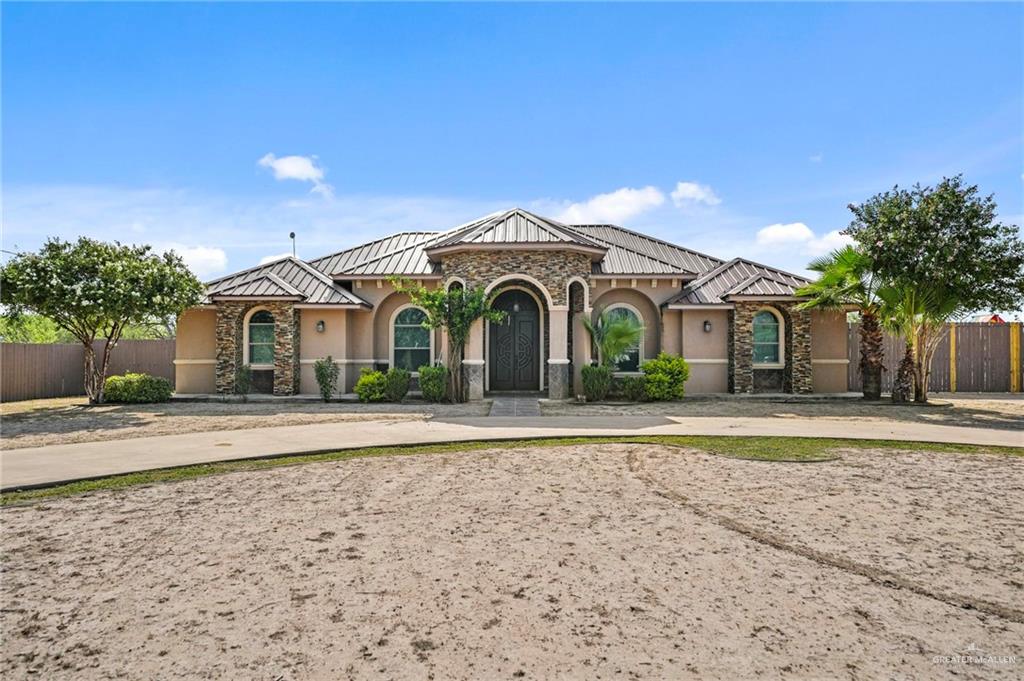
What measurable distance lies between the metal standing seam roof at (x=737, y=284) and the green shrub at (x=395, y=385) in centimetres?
825

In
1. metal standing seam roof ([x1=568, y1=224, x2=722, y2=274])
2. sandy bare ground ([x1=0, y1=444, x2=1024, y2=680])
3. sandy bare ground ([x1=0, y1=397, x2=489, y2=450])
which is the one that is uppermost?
metal standing seam roof ([x1=568, y1=224, x2=722, y2=274])

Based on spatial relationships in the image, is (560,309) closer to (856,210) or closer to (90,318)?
(856,210)

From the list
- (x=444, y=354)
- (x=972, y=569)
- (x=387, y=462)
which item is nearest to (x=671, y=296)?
(x=444, y=354)

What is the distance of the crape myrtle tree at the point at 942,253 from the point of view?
14.9 metres

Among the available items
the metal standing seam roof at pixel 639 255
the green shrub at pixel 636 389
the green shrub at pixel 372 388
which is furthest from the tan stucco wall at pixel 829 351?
the green shrub at pixel 372 388

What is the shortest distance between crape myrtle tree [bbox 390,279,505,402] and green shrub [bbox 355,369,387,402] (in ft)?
6.24

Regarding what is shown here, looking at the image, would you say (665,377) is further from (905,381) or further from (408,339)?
(408,339)

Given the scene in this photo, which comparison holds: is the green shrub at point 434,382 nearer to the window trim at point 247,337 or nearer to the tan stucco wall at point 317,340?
the tan stucco wall at point 317,340

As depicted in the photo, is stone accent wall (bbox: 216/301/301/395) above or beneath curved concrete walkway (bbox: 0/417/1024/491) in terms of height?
above

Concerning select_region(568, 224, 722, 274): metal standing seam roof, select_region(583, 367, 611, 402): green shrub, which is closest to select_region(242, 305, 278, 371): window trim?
select_region(583, 367, 611, 402): green shrub

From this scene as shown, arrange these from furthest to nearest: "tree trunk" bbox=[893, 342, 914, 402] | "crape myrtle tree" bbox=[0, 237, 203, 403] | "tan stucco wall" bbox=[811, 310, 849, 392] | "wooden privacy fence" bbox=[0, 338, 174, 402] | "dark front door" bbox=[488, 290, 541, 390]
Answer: "wooden privacy fence" bbox=[0, 338, 174, 402] < "tan stucco wall" bbox=[811, 310, 849, 392] < "dark front door" bbox=[488, 290, 541, 390] < "tree trunk" bbox=[893, 342, 914, 402] < "crape myrtle tree" bbox=[0, 237, 203, 403]

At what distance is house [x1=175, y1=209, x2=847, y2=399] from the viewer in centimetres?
1720

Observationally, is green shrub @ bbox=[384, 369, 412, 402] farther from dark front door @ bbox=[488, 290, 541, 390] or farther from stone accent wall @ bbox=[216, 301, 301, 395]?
stone accent wall @ bbox=[216, 301, 301, 395]

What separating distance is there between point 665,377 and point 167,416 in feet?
41.2
